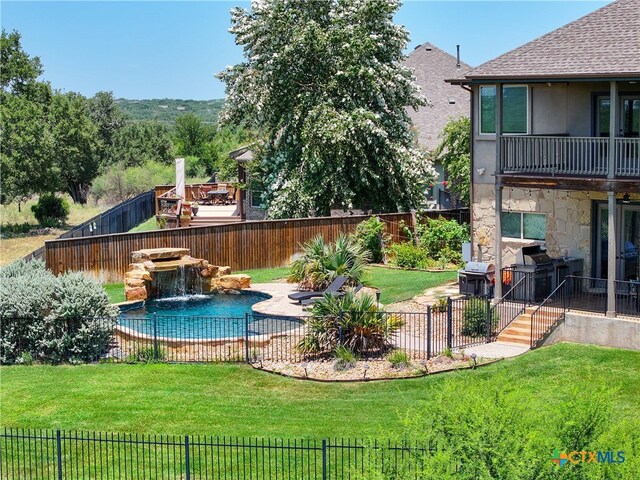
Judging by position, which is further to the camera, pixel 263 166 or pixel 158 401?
pixel 263 166

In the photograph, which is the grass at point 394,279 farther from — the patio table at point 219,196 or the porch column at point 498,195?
the patio table at point 219,196

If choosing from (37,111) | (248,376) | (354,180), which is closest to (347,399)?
(248,376)

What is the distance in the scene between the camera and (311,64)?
124 ft

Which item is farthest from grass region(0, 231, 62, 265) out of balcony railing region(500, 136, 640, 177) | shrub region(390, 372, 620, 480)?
shrub region(390, 372, 620, 480)

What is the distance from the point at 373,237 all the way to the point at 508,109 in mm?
8685

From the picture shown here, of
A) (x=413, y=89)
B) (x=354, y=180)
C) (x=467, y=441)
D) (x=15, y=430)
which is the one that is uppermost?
(x=413, y=89)

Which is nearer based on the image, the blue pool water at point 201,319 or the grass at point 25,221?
the blue pool water at point 201,319

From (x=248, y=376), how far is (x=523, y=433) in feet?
31.3

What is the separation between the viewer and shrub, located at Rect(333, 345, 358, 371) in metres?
20.7

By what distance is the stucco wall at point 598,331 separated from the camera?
21.4 m

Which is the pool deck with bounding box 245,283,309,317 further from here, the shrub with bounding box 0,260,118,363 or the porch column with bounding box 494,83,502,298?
the porch column with bounding box 494,83,502,298

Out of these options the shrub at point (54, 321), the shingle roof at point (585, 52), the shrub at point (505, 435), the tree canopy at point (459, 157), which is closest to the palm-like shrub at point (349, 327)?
the shrub at point (54, 321)

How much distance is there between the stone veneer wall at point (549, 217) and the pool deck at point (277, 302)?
553 centimetres

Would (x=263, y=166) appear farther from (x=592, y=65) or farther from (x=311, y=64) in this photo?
(x=592, y=65)
